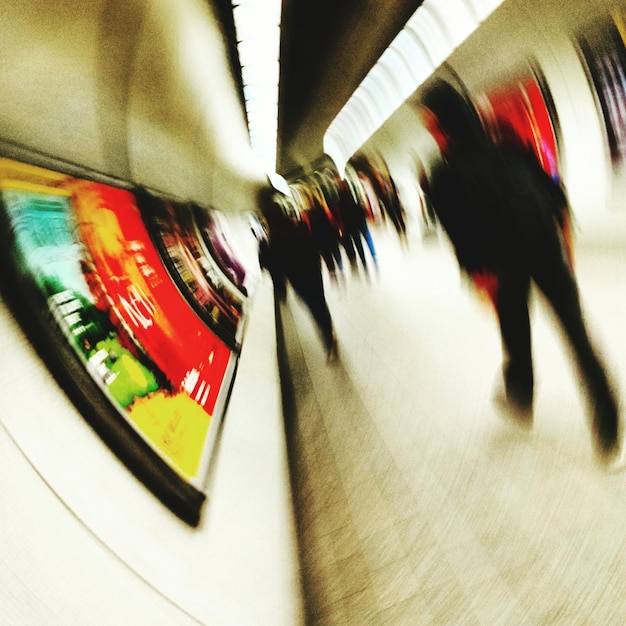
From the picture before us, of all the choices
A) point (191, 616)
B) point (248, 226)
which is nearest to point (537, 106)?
point (191, 616)

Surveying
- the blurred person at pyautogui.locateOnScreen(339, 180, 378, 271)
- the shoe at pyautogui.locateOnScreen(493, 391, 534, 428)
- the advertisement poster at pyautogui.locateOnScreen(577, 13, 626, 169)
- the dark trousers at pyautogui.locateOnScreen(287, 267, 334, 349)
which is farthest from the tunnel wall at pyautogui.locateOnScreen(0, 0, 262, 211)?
the advertisement poster at pyautogui.locateOnScreen(577, 13, 626, 169)

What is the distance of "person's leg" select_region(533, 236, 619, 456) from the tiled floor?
0.27 ft

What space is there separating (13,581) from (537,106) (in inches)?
150

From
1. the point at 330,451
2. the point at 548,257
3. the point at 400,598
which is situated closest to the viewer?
the point at 400,598

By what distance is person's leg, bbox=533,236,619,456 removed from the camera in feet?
5.75

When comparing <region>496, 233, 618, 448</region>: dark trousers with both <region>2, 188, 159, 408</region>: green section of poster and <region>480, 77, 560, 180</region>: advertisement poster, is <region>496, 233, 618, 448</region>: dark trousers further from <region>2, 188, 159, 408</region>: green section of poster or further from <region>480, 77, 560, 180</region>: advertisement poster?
<region>480, 77, 560, 180</region>: advertisement poster

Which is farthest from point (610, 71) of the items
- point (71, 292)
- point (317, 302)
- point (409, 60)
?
point (71, 292)

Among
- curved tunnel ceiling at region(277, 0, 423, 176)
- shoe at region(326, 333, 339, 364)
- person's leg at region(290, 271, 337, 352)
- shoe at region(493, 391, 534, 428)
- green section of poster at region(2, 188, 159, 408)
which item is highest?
curved tunnel ceiling at region(277, 0, 423, 176)

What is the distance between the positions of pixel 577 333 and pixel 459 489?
75 cm

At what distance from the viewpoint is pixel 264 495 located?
195 cm

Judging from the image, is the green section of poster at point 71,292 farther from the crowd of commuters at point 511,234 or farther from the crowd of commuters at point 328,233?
the crowd of commuters at point 328,233

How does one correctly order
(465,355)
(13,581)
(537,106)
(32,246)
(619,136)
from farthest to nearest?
1. (537,106)
2. (619,136)
3. (465,355)
4. (32,246)
5. (13,581)

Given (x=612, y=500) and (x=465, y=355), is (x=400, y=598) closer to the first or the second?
(x=612, y=500)

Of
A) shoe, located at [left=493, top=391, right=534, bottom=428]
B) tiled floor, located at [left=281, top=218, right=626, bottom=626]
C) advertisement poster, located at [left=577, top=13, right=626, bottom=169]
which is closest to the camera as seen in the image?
tiled floor, located at [left=281, top=218, right=626, bottom=626]
